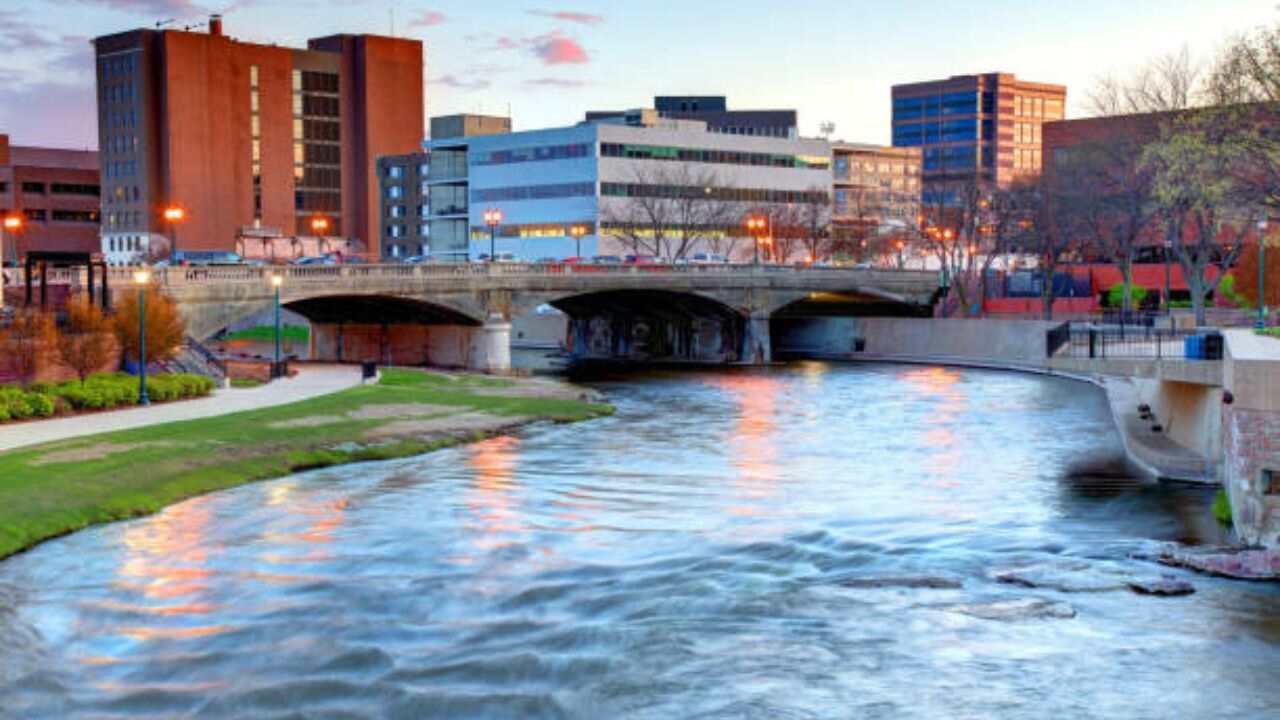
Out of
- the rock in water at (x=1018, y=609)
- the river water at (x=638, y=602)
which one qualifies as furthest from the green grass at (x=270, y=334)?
the rock in water at (x=1018, y=609)

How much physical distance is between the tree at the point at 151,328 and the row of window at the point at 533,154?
104m

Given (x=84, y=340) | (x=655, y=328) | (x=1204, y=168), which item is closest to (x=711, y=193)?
(x=655, y=328)

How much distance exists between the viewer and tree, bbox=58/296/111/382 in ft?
175

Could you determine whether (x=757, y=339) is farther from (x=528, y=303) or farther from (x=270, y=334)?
(x=270, y=334)

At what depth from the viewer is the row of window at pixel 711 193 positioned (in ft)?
529

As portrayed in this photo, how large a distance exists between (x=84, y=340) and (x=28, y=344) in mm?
2140

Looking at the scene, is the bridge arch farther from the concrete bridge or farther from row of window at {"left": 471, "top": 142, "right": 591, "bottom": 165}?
row of window at {"left": 471, "top": 142, "right": 591, "bottom": 165}

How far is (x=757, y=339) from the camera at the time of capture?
340 feet

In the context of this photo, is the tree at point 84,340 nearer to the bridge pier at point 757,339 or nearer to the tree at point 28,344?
the tree at point 28,344

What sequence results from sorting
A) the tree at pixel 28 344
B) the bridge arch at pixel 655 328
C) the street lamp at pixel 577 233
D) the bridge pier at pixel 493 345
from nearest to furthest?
the tree at pixel 28 344 → the bridge pier at pixel 493 345 → the bridge arch at pixel 655 328 → the street lamp at pixel 577 233

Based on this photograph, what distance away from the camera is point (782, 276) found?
344ft

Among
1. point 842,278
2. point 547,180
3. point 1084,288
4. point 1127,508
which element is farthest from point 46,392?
point 547,180

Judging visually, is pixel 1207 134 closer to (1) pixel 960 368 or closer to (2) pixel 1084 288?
(1) pixel 960 368

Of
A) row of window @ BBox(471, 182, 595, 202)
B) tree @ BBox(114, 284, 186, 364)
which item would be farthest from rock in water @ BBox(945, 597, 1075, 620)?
row of window @ BBox(471, 182, 595, 202)
